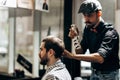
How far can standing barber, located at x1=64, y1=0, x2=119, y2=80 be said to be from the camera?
3781 mm

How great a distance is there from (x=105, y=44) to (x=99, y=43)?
0.14 metres

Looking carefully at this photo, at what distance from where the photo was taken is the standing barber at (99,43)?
3.78m

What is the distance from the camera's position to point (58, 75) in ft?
10.4

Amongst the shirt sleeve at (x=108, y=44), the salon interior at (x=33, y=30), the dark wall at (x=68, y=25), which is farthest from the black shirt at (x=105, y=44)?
the dark wall at (x=68, y=25)

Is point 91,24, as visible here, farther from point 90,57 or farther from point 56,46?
point 56,46

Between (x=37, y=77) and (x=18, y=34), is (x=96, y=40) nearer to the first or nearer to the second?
(x=37, y=77)

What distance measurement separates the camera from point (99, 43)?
155 inches

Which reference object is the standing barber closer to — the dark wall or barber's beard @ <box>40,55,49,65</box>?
barber's beard @ <box>40,55,49,65</box>

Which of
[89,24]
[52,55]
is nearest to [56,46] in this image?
[52,55]

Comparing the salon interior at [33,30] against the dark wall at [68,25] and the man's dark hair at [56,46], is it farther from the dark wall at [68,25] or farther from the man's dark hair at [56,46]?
the man's dark hair at [56,46]

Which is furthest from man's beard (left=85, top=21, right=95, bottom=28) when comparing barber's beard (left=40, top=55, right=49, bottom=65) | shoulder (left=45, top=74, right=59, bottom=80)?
shoulder (left=45, top=74, right=59, bottom=80)

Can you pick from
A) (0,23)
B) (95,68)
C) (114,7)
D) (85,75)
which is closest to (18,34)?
(0,23)

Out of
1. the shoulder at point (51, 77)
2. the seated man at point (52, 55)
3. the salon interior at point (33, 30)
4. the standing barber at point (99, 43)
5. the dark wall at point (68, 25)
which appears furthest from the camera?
the dark wall at point (68, 25)

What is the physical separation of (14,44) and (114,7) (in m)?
3.28
